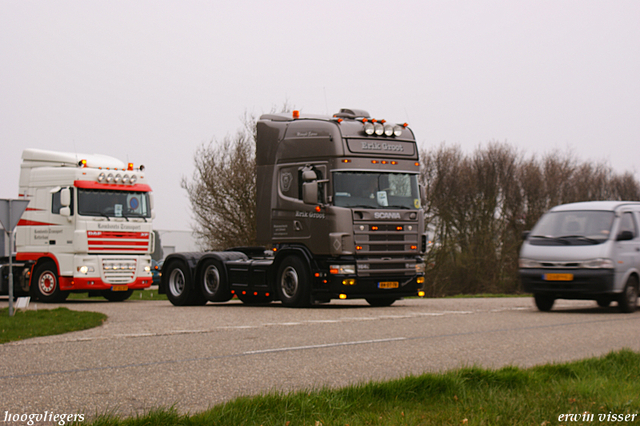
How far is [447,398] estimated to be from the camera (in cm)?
607

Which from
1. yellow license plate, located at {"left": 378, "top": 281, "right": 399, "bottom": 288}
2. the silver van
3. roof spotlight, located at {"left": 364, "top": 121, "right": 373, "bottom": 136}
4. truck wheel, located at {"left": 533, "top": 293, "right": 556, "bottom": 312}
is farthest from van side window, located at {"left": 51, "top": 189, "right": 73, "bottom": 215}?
truck wheel, located at {"left": 533, "top": 293, "right": 556, "bottom": 312}

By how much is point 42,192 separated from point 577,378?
18.8 m

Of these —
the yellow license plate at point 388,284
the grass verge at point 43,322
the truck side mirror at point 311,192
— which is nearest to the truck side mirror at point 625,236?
the yellow license plate at point 388,284

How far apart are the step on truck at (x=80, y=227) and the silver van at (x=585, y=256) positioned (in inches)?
458

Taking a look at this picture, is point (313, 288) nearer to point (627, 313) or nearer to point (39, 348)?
point (627, 313)

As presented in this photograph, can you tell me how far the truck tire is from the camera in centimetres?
2003

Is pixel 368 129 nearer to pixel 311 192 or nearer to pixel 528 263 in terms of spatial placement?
pixel 311 192

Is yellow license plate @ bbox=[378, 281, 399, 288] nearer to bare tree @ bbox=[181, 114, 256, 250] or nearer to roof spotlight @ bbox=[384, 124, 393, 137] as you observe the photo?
roof spotlight @ bbox=[384, 124, 393, 137]

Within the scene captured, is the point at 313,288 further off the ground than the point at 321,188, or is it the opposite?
the point at 321,188

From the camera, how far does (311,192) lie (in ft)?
55.0

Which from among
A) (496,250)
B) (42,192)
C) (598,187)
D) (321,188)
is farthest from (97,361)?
(598,187)

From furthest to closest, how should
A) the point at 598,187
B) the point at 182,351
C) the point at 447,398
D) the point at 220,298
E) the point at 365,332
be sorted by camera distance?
the point at 598,187 → the point at 220,298 → the point at 365,332 → the point at 182,351 → the point at 447,398

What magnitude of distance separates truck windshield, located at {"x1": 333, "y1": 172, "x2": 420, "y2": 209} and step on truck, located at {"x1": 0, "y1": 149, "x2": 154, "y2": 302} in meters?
8.43

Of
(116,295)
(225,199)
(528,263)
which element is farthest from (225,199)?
(528,263)
